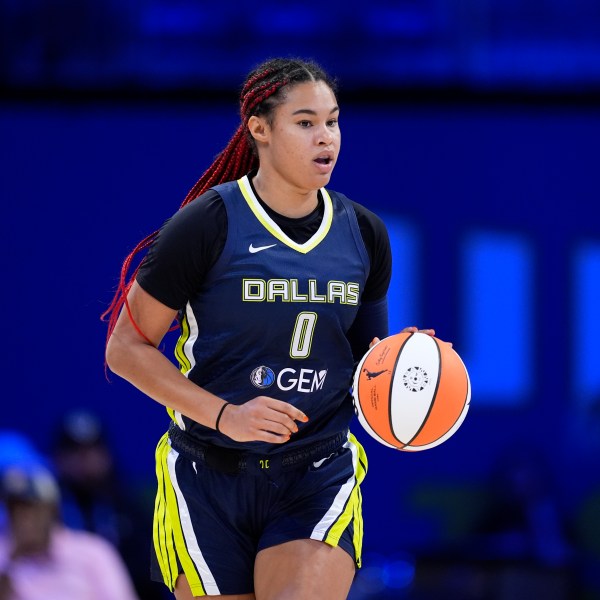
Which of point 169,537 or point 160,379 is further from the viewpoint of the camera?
point 169,537

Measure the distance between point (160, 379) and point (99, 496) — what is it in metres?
3.73

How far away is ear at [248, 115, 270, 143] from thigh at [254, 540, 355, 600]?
3.56ft

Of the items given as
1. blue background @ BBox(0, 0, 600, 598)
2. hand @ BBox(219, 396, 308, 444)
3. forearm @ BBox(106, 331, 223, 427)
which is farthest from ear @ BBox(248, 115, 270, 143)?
blue background @ BBox(0, 0, 600, 598)

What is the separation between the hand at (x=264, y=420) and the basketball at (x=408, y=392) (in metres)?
0.28

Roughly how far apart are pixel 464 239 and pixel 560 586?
80.7 inches

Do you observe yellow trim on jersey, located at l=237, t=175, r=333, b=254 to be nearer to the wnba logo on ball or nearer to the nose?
the nose

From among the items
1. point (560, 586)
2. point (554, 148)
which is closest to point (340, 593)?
point (560, 586)

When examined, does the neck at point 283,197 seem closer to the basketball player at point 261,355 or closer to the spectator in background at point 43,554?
the basketball player at point 261,355

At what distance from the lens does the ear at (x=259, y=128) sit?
3.54 m

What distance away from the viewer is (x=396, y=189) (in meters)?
7.57

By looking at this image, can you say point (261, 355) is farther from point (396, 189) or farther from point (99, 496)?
point (396, 189)

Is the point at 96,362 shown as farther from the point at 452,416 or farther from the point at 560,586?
the point at 452,416

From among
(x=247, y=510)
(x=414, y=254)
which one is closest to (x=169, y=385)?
(x=247, y=510)

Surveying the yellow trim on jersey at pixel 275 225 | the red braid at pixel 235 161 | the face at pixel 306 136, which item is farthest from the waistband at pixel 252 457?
the face at pixel 306 136
